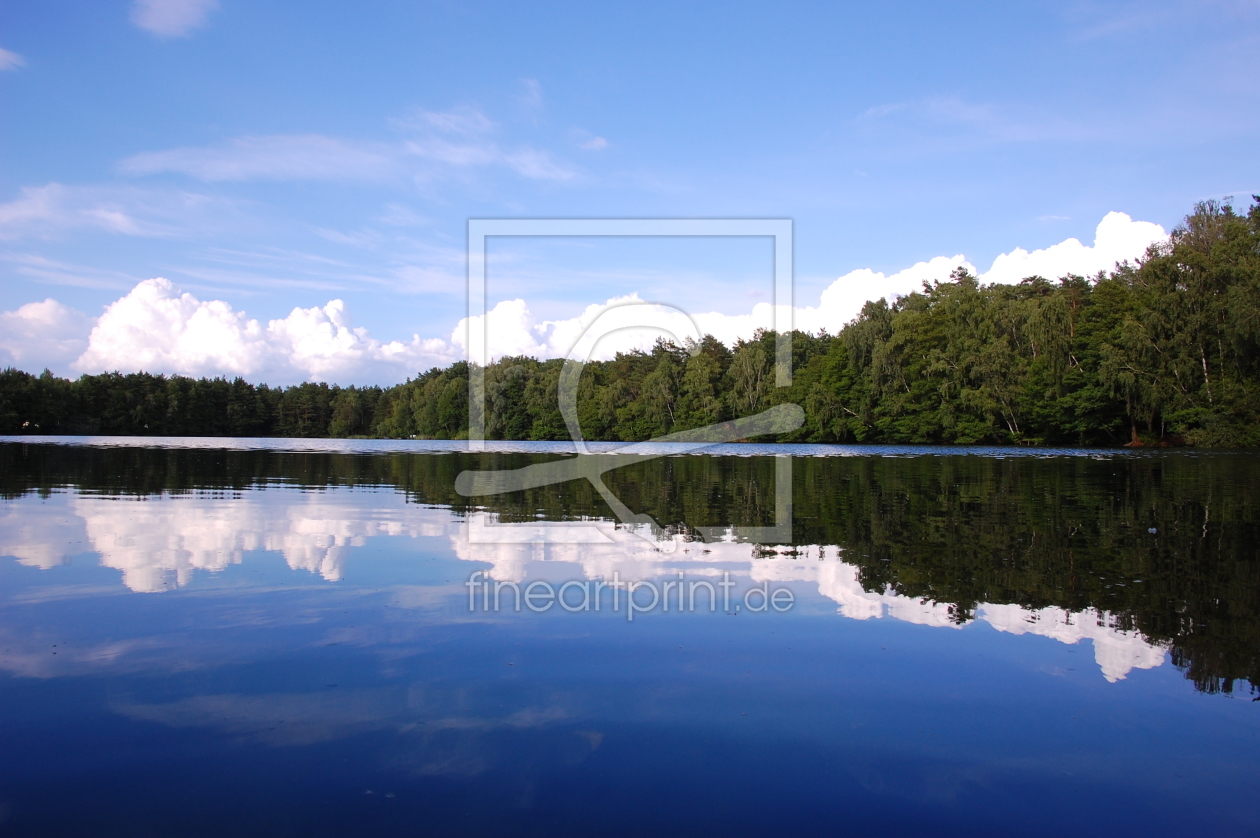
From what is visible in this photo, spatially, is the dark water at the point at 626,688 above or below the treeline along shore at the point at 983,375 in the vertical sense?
below

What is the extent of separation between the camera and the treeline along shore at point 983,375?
2135 inches

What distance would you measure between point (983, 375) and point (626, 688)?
63.4m

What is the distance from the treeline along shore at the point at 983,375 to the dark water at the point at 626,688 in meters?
51.9

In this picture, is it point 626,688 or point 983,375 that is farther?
point 983,375

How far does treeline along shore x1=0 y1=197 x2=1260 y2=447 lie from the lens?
54.2m

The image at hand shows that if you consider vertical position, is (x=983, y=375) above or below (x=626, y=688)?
above

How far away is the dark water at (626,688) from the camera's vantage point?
11.8 feet

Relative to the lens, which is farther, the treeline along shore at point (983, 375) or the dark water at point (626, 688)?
the treeline along shore at point (983, 375)

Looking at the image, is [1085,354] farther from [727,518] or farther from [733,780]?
[733,780]

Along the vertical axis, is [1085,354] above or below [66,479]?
above

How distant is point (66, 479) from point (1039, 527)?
23451mm

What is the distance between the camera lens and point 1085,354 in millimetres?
60844

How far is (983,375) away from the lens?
62344mm

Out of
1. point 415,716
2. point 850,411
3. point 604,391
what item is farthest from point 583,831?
point 604,391
